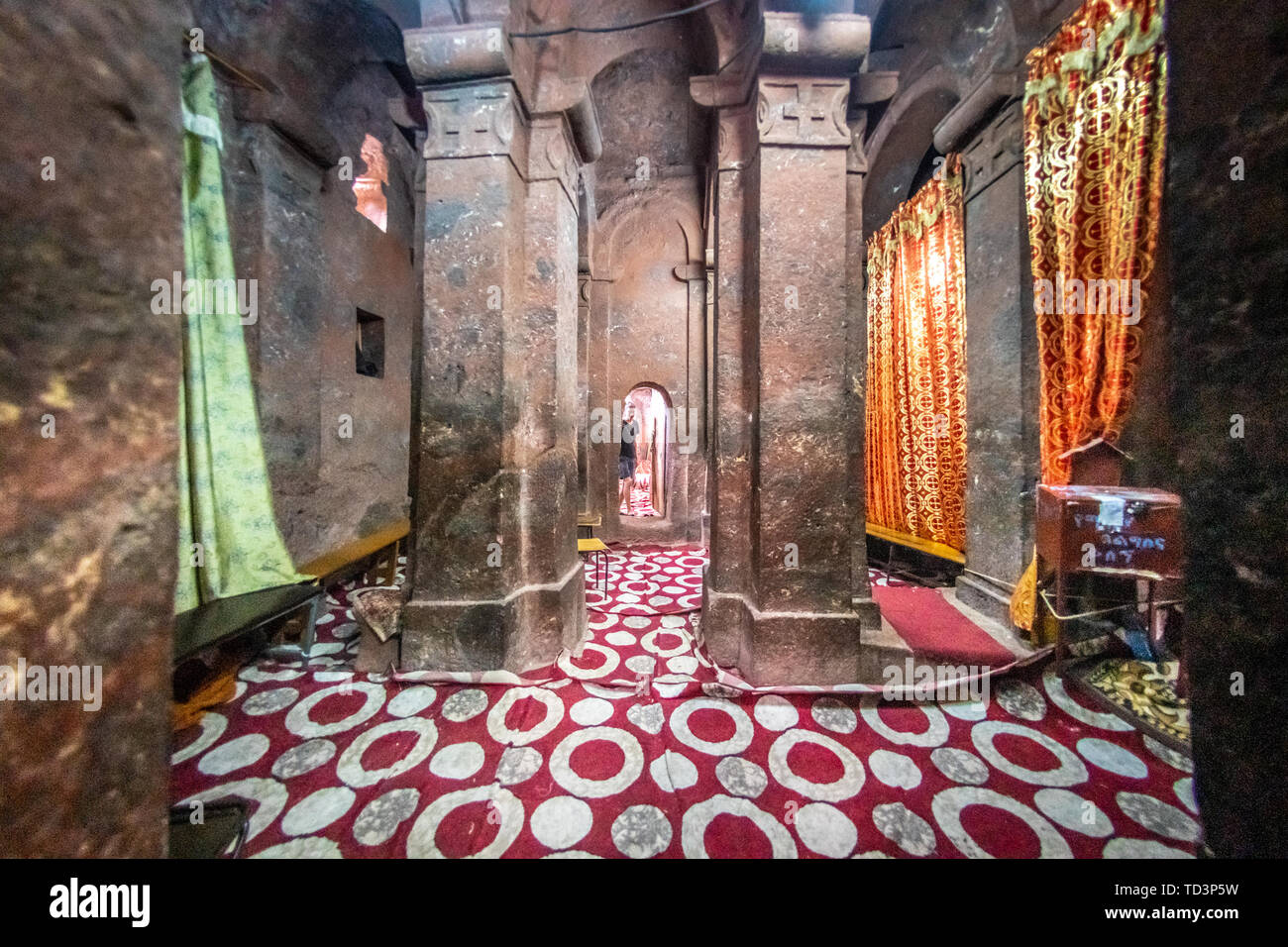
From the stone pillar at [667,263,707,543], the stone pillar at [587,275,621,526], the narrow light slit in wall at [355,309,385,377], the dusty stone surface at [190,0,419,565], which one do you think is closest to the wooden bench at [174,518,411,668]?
the dusty stone surface at [190,0,419,565]

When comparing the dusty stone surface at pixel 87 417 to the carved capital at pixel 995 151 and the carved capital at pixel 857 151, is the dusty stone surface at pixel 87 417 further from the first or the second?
the carved capital at pixel 995 151

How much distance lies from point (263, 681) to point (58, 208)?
2782 mm

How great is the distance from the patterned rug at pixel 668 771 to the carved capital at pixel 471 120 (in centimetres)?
324

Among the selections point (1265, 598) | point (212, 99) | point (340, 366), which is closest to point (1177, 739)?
point (1265, 598)

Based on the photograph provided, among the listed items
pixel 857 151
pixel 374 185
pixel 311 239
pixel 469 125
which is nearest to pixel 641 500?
pixel 374 185

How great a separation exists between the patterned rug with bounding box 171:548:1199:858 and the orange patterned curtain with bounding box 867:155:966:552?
7.86 ft

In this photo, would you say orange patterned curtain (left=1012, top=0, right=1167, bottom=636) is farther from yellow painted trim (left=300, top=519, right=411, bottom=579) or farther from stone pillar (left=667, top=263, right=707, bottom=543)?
yellow painted trim (left=300, top=519, right=411, bottom=579)

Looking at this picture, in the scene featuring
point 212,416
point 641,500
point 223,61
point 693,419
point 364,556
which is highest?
point 223,61

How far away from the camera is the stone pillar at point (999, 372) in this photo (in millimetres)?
2828

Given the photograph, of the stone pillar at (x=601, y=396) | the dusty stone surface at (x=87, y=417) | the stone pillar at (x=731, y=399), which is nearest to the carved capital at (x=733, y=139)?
the stone pillar at (x=731, y=399)

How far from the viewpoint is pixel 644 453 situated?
39.7ft

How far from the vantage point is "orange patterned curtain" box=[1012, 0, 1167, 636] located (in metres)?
2.31

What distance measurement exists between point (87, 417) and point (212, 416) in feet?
9.37

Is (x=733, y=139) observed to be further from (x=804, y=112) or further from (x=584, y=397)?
(x=584, y=397)
